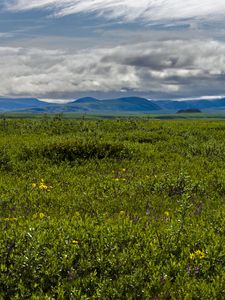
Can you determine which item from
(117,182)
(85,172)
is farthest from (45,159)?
(117,182)

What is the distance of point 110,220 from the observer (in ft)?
28.2

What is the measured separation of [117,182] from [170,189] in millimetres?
1805

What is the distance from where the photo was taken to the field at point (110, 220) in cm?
575

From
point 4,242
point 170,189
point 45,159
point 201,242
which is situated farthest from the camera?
point 45,159

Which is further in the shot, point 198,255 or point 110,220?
point 110,220

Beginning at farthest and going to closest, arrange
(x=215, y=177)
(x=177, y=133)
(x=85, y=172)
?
1. (x=177, y=133)
2. (x=85, y=172)
3. (x=215, y=177)

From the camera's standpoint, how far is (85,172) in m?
15.4

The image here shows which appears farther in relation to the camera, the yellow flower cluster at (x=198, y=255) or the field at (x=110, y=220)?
the yellow flower cluster at (x=198, y=255)

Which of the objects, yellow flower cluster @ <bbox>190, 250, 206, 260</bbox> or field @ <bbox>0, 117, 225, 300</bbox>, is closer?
field @ <bbox>0, 117, 225, 300</bbox>

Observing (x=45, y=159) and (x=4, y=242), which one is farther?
(x=45, y=159)

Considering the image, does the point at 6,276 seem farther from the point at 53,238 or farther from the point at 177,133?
the point at 177,133

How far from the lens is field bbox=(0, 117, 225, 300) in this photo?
5.75 metres

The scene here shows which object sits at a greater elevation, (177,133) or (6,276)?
(177,133)

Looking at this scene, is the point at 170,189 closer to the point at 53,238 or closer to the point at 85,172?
the point at 85,172
